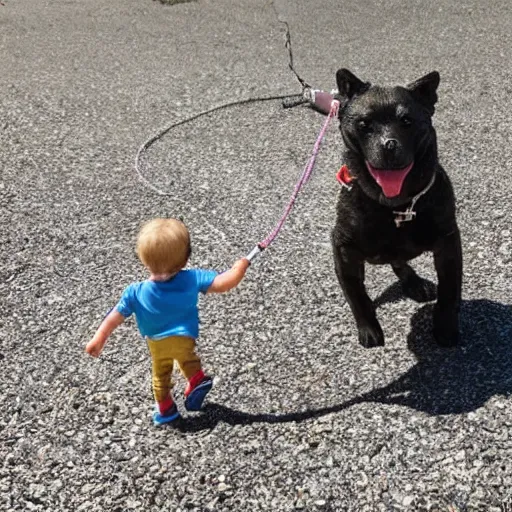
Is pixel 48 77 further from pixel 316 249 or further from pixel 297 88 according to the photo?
pixel 316 249

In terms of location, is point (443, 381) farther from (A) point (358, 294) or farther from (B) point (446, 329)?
(A) point (358, 294)

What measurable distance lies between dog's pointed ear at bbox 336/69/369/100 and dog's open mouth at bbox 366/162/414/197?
38cm

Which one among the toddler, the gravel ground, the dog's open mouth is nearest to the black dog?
the dog's open mouth

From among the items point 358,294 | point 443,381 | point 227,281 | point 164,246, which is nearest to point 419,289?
point 358,294

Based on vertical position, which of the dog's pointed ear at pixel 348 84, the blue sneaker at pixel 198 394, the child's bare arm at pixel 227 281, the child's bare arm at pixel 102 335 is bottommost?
the blue sneaker at pixel 198 394

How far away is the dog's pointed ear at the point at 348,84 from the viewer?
120 inches

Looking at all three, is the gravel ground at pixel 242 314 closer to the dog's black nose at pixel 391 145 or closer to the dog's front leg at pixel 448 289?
the dog's front leg at pixel 448 289

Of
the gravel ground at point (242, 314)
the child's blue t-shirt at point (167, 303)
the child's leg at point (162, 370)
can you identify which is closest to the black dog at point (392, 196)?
the gravel ground at point (242, 314)

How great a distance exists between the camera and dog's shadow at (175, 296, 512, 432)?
3.02 metres

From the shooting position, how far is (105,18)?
991 cm

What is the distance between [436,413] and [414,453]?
0.80 ft

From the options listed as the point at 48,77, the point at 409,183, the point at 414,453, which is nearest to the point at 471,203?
the point at 409,183

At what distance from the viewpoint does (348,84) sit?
10.0 feet

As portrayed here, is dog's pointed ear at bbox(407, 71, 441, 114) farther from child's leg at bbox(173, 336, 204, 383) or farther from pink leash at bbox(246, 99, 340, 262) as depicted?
child's leg at bbox(173, 336, 204, 383)
